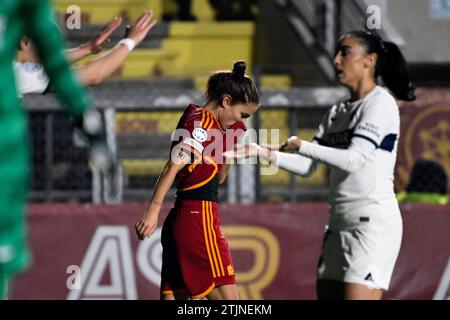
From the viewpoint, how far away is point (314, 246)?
10109 mm

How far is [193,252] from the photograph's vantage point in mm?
6629

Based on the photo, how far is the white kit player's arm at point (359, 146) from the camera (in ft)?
21.7

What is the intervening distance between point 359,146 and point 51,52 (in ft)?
10.5

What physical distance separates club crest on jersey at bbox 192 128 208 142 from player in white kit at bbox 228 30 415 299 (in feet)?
1.57

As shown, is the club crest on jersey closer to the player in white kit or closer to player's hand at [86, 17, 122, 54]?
the player in white kit

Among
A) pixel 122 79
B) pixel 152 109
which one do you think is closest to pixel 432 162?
pixel 152 109

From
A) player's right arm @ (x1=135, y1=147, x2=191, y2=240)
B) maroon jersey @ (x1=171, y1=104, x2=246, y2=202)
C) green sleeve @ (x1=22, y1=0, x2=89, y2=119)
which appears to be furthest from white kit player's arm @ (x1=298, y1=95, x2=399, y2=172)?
green sleeve @ (x1=22, y1=0, x2=89, y2=119)

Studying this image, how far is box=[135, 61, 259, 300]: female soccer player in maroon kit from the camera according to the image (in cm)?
648

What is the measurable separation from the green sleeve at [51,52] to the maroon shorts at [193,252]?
2.89m

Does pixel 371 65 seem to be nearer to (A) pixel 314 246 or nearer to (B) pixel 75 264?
(A) pixel 314 246

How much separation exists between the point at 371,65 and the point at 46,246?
422cm

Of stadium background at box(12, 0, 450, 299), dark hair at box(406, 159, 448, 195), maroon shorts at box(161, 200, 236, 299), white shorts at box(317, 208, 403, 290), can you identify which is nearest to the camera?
maroon shorts at box(161, 200, 236, 299)

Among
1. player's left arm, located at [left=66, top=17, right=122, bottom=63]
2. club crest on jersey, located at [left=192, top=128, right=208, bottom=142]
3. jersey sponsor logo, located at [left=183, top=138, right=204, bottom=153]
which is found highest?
player's left arm, located at [left=66, top=17, right=122, bottom=63]

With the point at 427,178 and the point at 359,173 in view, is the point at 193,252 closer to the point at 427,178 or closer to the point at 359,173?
the point at 359,173
